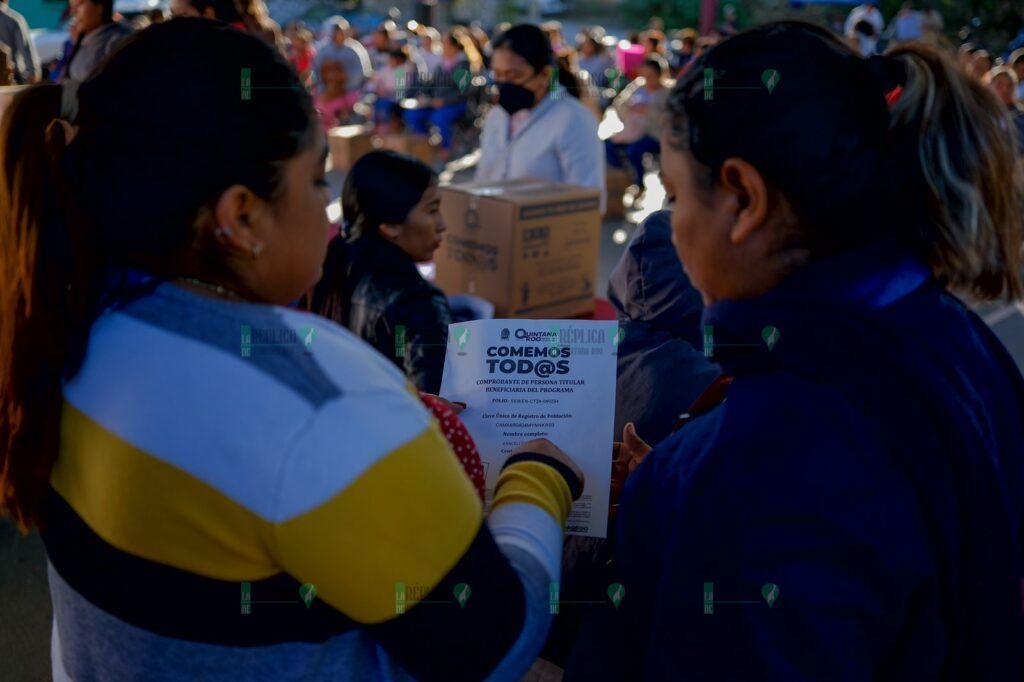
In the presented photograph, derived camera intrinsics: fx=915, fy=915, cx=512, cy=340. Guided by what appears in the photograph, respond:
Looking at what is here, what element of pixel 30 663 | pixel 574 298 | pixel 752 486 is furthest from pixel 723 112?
pixel 574 298

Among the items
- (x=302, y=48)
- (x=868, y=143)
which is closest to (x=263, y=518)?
(x=868, y=143)

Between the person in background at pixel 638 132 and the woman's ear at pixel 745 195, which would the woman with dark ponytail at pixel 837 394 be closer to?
the woman's ear at pixel 745 195

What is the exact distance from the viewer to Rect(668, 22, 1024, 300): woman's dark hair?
999 mm

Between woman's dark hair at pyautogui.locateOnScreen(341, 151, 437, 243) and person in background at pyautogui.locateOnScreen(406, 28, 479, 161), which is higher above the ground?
woman's dark hair at pyautogui.locateOnScreen(341, 151, 437, 243)

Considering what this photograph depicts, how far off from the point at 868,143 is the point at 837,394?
0.29m

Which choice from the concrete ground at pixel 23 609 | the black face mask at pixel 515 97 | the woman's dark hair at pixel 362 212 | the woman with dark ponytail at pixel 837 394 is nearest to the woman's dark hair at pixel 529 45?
the black face mask at pixel 515 97

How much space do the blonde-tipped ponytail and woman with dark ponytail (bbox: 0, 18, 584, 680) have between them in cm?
60

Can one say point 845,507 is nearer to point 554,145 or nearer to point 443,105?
point 554,145

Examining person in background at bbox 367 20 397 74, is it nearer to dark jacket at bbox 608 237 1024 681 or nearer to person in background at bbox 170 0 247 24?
person in background at bbox 170 0 247 24

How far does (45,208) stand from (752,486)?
2.60 feet

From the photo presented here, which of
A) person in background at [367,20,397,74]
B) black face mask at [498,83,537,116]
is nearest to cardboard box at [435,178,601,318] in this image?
black face mask at [498,83,537,116]

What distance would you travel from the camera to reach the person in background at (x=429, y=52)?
38.5 feet

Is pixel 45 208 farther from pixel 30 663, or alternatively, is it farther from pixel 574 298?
pixel 574 298

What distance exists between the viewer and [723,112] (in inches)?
40.7
